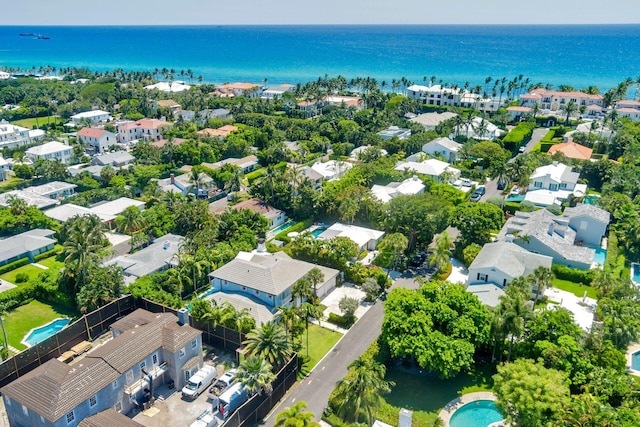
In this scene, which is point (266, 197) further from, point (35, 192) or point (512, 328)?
point (512, 328)

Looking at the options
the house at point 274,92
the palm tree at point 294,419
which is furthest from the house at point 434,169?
the house at point 274,92

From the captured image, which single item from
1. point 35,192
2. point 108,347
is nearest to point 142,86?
point 35,192

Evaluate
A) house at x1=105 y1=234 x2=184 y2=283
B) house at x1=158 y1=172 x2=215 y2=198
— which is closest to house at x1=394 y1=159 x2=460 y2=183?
house at x1=158 y1=172 x2=215 y2=198

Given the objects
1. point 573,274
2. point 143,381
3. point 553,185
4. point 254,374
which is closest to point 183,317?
point 143,381

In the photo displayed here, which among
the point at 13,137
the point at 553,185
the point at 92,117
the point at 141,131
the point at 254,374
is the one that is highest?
the point at 553,185

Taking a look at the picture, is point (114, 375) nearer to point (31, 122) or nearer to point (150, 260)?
point (150, 260)

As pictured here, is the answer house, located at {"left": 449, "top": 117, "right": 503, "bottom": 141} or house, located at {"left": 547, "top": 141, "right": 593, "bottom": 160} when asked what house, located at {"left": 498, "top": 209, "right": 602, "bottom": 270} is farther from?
house, located at {"left": 449, "top": 117, "right": 503, "bottom": 141}

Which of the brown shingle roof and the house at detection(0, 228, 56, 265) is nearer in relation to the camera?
the brown shingle roof
